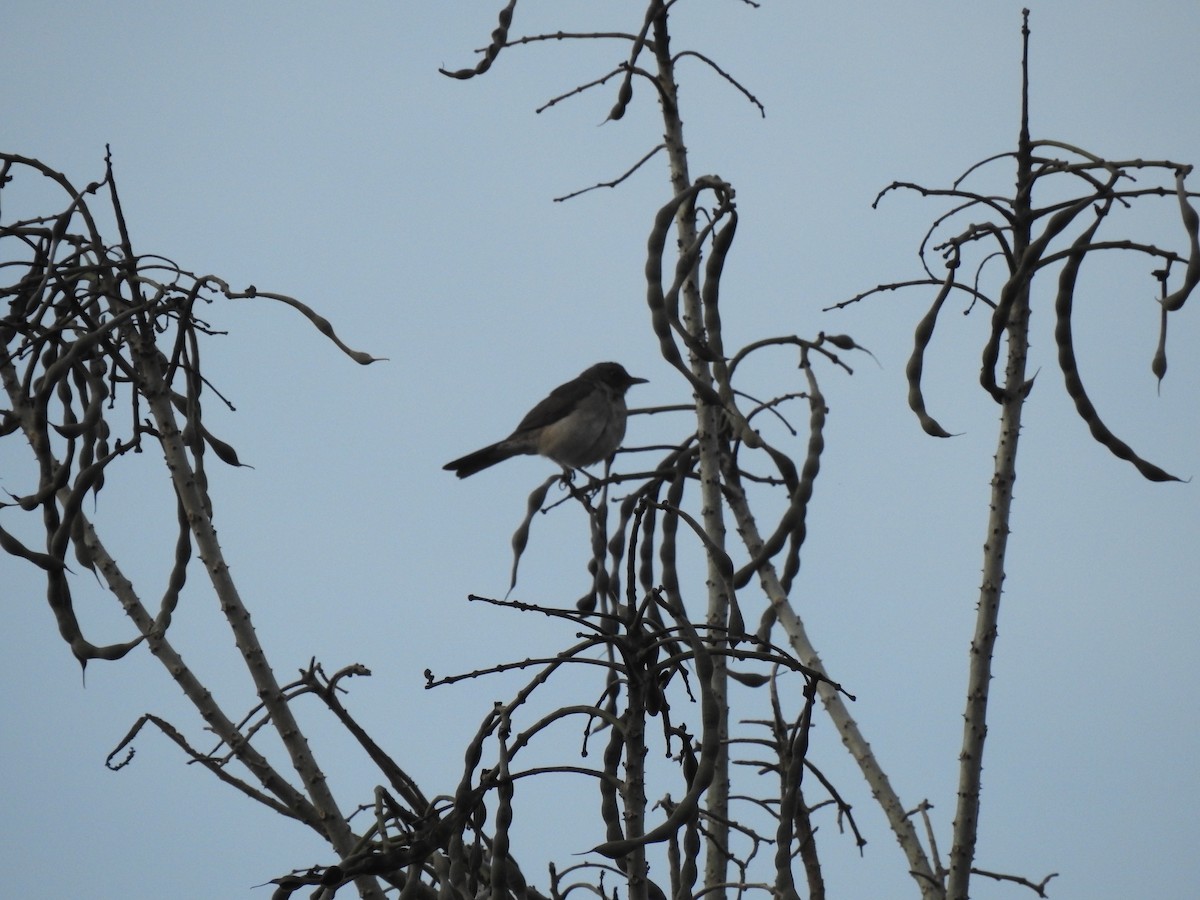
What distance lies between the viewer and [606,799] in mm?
2775

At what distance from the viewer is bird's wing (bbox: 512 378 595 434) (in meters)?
10.1

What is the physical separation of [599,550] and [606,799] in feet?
7.34

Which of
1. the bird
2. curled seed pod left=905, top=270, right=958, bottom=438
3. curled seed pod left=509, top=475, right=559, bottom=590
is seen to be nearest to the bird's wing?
the bird

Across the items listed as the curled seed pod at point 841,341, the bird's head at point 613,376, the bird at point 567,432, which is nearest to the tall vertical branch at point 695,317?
the curled seed pod at point 841,341

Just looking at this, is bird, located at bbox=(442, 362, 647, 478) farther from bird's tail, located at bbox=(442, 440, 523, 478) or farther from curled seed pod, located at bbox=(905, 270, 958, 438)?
curled seed pod, located at bbox=(905, 270, 958, 438)

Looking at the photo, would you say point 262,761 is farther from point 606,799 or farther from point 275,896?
point 606,799

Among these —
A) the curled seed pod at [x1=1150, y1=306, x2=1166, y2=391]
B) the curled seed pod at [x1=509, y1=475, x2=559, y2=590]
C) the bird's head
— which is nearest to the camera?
the curled seed pod at [x1=1150, y1=306, x2=1166, y2=391]

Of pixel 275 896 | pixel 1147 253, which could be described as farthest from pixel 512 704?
pixel 1147 253

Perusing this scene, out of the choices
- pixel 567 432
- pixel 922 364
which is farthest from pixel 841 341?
pixel 567 432

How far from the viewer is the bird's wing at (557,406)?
10148 mm

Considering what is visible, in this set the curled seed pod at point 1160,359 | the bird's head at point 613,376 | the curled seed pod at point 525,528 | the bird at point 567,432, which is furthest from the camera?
the bird's head at point 613,376

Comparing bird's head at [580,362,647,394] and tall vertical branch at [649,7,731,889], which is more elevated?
bird's head at [580,362,647,394]

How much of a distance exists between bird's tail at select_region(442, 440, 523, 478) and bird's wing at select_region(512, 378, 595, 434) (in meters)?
0.16

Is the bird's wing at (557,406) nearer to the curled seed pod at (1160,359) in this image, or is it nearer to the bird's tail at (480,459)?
the bird's tail at (480,459)
